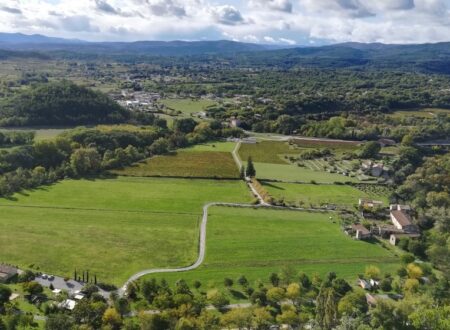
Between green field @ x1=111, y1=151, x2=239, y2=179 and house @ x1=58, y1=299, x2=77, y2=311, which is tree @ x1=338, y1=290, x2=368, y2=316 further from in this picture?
green field @ x1=111, y1=151, x2=239, y2=179

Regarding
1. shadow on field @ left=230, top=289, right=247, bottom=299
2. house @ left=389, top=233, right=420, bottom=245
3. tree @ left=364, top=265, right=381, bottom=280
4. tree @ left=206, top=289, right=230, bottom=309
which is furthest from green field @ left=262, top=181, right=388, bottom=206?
tree @ left=206, top=289, right=230, bottom=309

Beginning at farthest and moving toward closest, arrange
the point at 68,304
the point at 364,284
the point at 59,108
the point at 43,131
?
the point at 59,108 < the point at 43,131 < the point at 364,284 < the point at 68,304

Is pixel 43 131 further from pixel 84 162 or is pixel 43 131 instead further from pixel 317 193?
pixel 317 193

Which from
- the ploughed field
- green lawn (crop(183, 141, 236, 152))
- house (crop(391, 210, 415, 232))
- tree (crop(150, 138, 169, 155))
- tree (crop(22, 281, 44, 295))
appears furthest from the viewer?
green lawn (crop(183, 141, 236, 152))

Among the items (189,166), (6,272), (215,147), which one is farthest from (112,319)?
(215,147)

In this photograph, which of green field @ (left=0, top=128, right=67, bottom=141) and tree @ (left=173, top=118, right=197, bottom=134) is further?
tree @ (left=173, top=118, right=197, bottom=134)

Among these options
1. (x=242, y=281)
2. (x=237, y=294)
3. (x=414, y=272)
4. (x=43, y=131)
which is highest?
(x=43, y=131)

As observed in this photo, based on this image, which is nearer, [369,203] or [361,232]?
[361,232]

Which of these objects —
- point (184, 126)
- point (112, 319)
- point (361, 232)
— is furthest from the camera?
point (184, 126)
